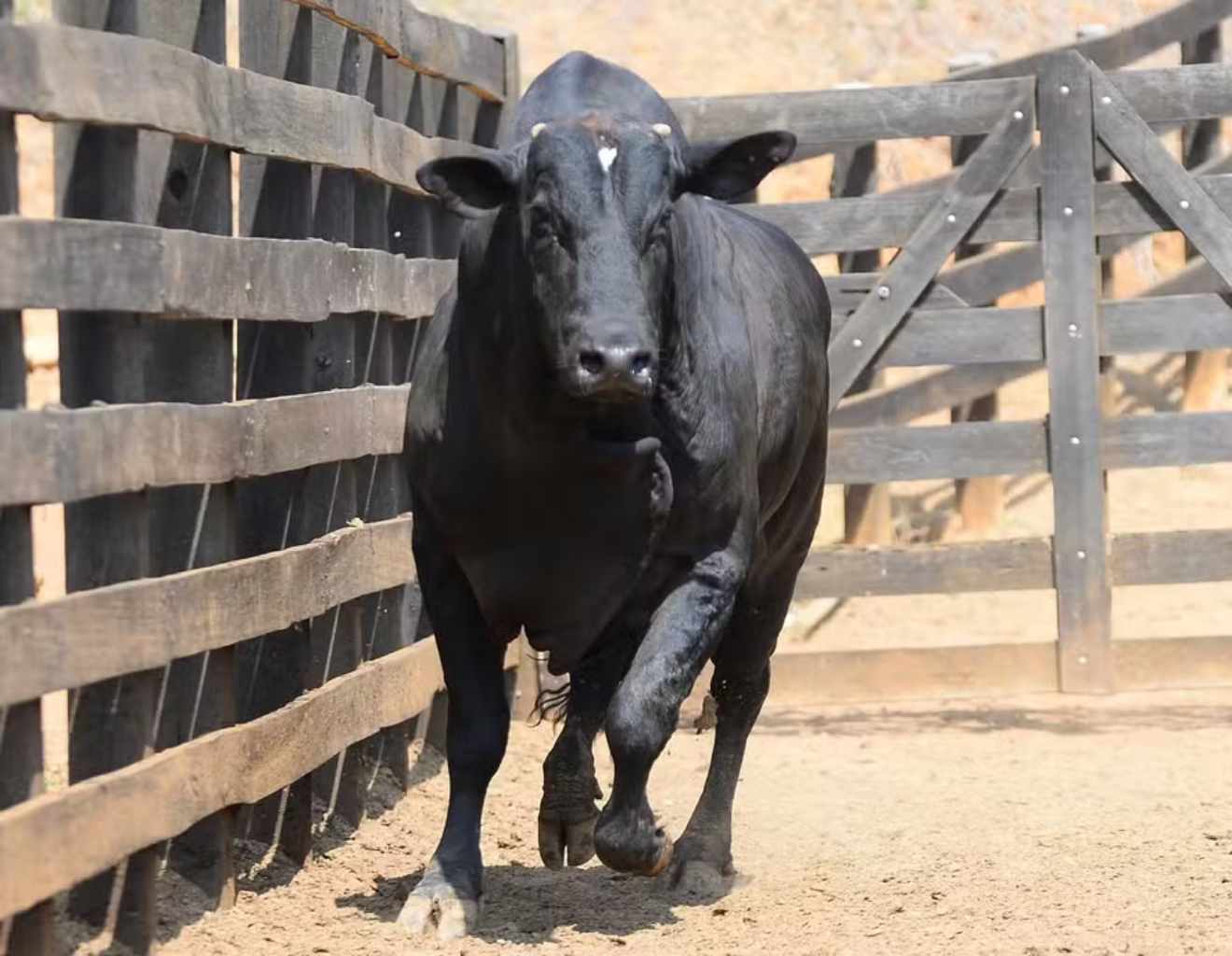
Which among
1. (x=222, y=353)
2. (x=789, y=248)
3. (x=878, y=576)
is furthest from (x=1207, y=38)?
(x=222, y=353)

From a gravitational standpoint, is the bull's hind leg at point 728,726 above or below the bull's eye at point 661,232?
below

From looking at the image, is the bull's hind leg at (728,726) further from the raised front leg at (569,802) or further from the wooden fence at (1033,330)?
the wooden fence at (1033,330)

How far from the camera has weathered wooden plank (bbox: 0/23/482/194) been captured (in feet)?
13.0

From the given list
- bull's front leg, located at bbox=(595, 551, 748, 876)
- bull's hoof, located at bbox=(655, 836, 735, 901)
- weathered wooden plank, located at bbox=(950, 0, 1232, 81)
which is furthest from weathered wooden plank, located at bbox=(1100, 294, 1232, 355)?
Result: bull's front leg, located at bbox=(595, 551, 748, 876)

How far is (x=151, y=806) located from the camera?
4.45 m

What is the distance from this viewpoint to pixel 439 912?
4.97m

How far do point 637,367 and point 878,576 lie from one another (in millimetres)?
4434

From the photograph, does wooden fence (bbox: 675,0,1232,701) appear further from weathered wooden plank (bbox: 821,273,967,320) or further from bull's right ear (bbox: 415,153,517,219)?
bull's right ear (bbox: 415,153,517,219)

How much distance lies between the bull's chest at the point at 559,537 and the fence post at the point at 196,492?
1.91 ft

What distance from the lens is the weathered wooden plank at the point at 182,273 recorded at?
13.0ft

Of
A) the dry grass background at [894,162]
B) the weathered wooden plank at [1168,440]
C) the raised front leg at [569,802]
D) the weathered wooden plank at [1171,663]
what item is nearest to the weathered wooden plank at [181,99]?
the raised front leg at [569,802]

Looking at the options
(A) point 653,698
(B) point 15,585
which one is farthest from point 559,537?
(B) point 15,585

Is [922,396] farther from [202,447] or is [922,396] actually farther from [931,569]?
[202,447]

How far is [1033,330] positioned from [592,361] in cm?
455
